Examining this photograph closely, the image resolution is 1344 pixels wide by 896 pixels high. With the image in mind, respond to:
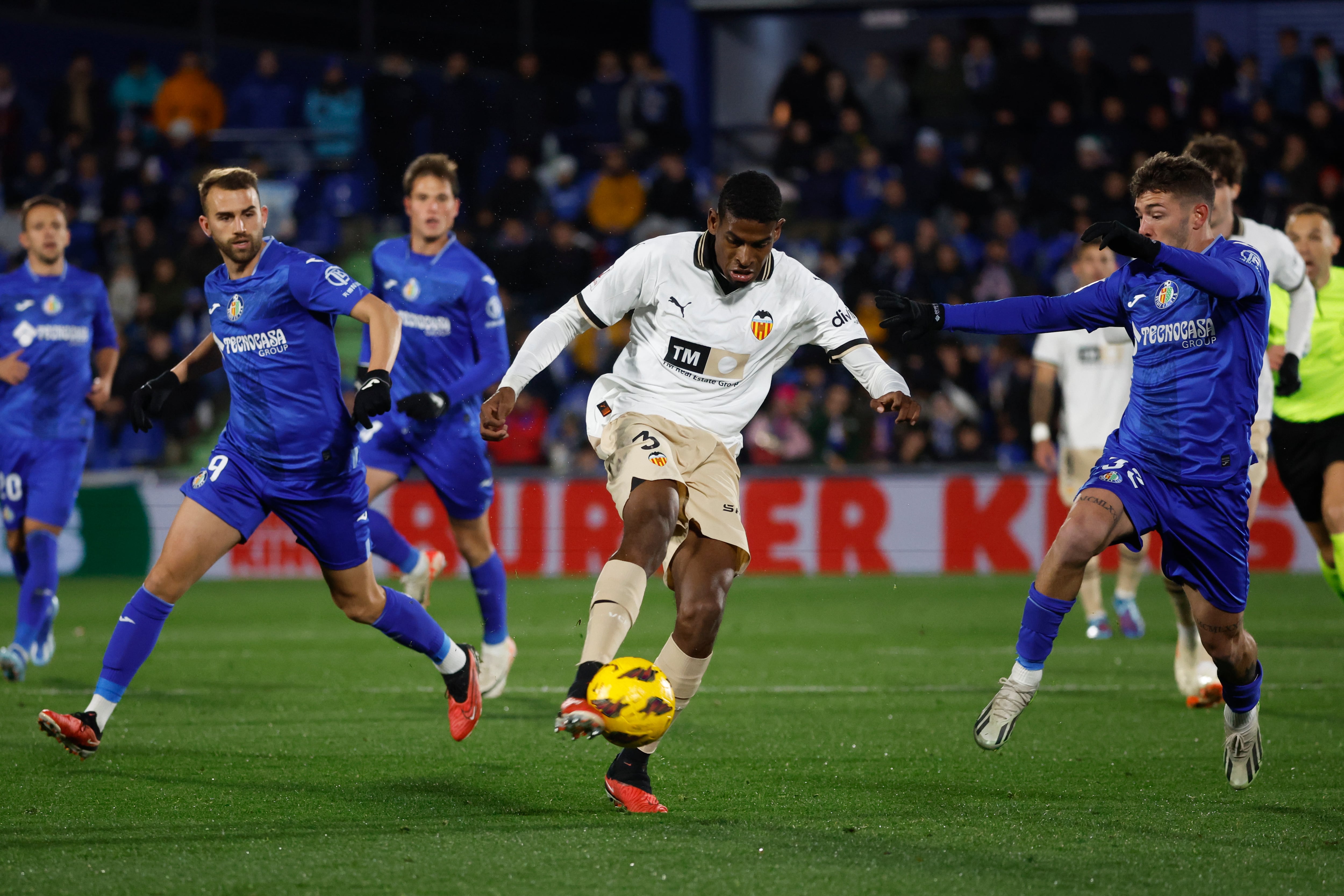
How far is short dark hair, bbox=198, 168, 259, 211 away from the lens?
588 centimetres

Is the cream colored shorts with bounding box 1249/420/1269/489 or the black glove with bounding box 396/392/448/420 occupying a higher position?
the black glove with bounding box 396/392/448/420

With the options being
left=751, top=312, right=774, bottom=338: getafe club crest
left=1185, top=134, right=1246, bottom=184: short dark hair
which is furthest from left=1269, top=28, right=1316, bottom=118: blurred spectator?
left=751, top=312, right=774, bottom=338: getafe club crest

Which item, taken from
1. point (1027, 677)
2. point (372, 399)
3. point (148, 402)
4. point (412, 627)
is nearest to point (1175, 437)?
point (1027, 677)

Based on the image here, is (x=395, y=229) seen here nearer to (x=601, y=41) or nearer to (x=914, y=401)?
(x=601, y=41)

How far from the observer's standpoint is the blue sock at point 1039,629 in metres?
5.17

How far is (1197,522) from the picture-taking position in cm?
522

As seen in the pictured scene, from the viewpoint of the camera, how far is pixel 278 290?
232 inches

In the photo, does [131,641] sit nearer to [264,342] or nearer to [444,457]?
[264,342]

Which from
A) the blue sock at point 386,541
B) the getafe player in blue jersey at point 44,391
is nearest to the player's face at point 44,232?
the getafe player in blue jersey at point 44,391

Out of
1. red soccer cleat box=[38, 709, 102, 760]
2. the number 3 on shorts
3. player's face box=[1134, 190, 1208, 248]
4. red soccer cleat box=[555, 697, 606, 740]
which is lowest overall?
red soccer cleat box=[38, 709, 102, 760]

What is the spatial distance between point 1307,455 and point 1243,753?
2.84 m

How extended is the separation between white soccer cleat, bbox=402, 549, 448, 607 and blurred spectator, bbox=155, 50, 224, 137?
1181 centimetres

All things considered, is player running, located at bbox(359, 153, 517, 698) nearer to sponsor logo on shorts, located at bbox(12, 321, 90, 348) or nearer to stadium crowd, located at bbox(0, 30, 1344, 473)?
sponsor logo on shorts, located at bbox(12, 321, 90, 348)

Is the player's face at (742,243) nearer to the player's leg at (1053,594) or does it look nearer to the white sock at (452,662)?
the player's leg at (1053,594)
